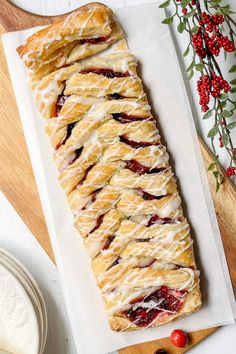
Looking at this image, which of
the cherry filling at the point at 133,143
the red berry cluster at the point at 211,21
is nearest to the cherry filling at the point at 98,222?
the cherry filling at the point at 133,143

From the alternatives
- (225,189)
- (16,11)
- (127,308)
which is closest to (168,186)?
(225,189)

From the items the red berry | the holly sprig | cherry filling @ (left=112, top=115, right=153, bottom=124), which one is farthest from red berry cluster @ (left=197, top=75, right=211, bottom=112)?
the red berry

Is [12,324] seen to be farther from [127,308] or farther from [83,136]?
[83,136]

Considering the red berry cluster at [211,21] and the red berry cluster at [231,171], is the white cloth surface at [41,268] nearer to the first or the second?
the red berry cluster at [231,171]

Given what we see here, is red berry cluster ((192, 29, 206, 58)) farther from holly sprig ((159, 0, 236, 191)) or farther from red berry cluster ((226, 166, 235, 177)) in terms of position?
red berry cluster ((226, 166, 235, 177))

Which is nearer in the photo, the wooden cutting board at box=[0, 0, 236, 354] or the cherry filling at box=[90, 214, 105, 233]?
the cherry filling at box=[90, 214, 105, 233]

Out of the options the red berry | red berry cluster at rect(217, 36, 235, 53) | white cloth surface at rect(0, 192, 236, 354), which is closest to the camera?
red berry cluster at rect(217, 36, 235, 53)

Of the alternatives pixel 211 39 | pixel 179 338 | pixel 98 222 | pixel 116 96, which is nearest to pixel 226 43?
pixel 211 39
